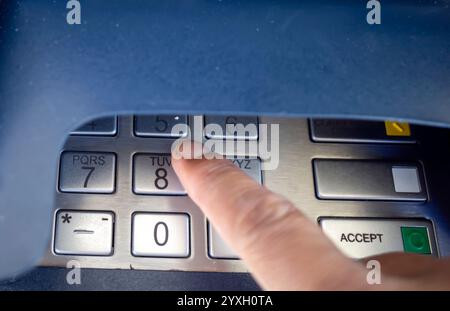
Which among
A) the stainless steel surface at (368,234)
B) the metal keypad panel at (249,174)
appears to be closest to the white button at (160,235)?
the metal keypad panel at (249,174)

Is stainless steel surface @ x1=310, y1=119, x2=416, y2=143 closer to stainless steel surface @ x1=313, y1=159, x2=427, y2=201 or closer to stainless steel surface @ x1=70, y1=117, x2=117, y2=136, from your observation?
stainless steel surface @ x1=313, y1=159, x2=427, y2=201

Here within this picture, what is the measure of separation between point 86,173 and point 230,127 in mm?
160

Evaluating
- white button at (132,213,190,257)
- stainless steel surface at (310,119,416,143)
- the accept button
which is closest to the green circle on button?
the accept button

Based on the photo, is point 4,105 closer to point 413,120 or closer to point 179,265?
point 179,265

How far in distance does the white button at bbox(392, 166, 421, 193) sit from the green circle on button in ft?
0.16

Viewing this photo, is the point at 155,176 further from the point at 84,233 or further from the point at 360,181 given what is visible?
the point at 360,181

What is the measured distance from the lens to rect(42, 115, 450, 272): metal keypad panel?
0.60 m

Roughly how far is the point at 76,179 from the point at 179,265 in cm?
14

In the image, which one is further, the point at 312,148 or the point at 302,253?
the point at 312,148

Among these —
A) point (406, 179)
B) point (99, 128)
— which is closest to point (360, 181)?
point (406, 179)


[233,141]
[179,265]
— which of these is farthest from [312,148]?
[179,265]

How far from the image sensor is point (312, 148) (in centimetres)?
66

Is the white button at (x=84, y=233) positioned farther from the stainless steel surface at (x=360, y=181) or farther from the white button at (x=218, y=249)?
the stainless steel surface at (x=360, y=181)

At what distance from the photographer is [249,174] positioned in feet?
2.07
